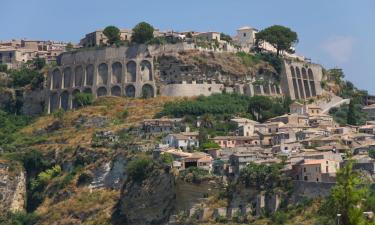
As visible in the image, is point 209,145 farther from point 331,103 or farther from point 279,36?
point 279,36

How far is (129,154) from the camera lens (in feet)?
286

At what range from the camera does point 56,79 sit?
11106 centimetres

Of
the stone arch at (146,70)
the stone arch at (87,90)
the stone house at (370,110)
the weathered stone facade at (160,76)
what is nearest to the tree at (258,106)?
the weathered stone facade at (160,76)

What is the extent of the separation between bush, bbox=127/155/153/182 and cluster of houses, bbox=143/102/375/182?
2.00m

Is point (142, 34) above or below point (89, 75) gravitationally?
above

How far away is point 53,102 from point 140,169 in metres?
29.7

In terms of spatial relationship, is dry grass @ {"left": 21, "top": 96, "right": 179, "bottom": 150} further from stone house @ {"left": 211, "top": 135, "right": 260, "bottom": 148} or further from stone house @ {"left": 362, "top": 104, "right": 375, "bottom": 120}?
stone house @ {"left": 362, "top": 104, "right": 375, "bottom": 120}

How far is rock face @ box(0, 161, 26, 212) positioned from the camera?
91.8 metres

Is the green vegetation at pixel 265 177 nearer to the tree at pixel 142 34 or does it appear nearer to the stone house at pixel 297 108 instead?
the stone house at pixel 297 108

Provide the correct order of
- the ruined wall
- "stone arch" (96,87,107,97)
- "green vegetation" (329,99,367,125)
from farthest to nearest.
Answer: "stone arch" (96,87,107,97) → the ruined wall → "green vegetation" (329,99,367,125)

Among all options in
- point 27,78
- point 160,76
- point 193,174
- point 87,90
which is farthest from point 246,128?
point 27,78

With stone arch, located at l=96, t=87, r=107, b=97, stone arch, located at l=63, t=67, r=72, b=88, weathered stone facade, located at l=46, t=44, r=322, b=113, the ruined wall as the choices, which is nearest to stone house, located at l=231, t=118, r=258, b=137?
the ruined wall

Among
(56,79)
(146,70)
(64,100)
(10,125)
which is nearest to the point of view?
(146,70)

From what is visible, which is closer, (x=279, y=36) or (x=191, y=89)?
(x=191, y=89)
